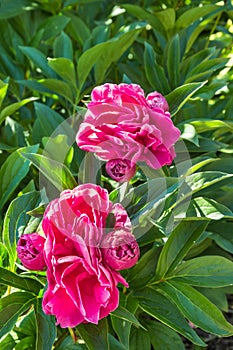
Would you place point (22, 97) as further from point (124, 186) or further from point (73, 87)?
point (124, 186)

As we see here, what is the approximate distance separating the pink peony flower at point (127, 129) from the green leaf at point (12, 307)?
277 millimetres

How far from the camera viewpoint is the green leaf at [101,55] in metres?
1.58

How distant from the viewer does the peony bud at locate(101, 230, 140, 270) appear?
95cm

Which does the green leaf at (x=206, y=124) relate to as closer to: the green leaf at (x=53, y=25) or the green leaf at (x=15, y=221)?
the green leaf at (x=15, y=221)

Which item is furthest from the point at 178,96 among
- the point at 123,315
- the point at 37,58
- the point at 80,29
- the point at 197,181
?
the point at 80,29

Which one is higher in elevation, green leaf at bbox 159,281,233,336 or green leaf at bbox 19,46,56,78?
green leaf at bbox 19,46,56,78

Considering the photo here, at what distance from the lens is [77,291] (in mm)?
936

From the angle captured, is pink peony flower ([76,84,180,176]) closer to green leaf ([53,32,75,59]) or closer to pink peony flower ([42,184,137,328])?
pink peony flower ([42,184,137,328])

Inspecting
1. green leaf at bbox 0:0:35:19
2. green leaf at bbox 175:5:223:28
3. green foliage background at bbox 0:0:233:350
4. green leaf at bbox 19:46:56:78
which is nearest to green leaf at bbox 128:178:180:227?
green foliage background at bbox 0:0:233:350

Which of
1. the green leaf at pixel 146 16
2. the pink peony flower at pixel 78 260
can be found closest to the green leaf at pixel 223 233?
the pink peony flower at pixel 78 260

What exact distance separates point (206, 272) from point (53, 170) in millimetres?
330

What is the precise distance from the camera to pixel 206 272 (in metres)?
1.20

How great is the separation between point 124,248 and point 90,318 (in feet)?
0.35

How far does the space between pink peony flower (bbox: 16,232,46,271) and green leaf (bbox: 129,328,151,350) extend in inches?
18.4
